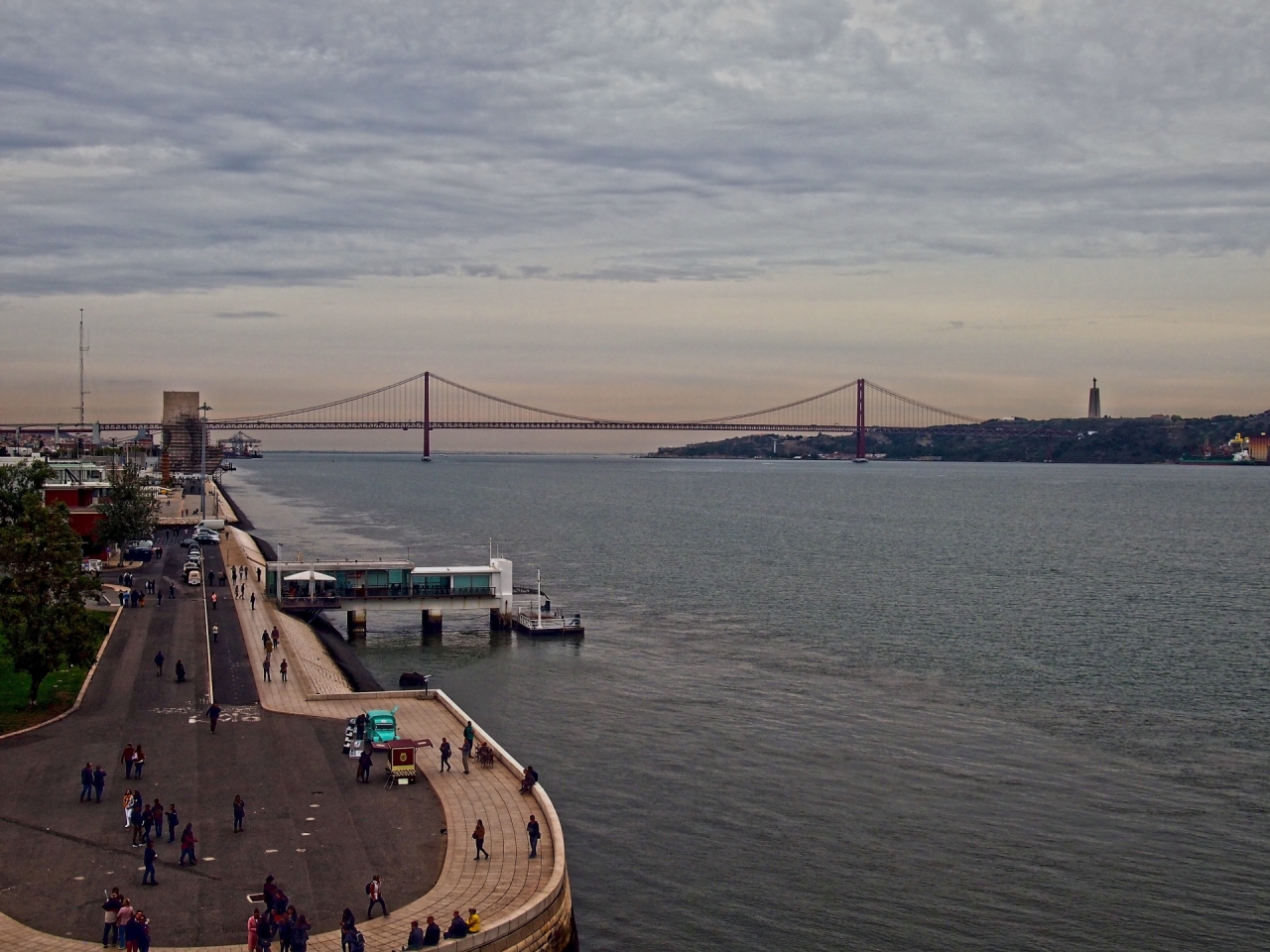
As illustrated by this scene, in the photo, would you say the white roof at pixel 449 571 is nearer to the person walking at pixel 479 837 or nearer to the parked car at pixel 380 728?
the parked car at pixel 380 728

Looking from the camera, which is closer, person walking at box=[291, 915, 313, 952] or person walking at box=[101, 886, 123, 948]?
person walking at box=[291, 915, 313, 952]

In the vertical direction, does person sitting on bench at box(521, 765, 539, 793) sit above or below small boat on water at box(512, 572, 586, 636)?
above

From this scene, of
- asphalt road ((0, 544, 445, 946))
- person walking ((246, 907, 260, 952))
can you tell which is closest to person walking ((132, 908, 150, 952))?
asphalt road ((0, 544, 445, 946))

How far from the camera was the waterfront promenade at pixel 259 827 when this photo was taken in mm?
17828

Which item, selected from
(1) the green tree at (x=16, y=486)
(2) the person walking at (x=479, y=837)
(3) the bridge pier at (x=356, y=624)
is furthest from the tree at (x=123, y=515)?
(2) the person walking at (x=479, y=837)

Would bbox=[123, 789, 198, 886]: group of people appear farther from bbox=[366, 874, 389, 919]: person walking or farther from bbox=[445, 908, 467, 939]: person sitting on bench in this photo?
bbox=[445, 908, 467, 939]: person sitting on bench

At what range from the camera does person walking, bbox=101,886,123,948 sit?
54.6ft

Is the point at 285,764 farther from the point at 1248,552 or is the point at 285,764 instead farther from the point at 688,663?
the point at 1248,552

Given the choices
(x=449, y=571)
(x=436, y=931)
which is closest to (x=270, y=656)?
(x=449, y=571)

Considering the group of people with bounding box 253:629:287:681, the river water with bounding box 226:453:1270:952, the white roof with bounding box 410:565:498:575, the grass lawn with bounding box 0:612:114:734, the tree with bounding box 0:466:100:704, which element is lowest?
the river water with bounding box 226:453:1270:952

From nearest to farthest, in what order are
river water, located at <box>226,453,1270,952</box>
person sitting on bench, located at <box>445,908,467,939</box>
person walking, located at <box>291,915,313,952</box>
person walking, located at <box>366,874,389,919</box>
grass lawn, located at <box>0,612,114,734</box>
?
person walking, located at <box>291,915,313,952</box> < person sitting on bench, located at <box>445,908,467,939</box> < person walking, located at <box>366,874,389,919</box> < river water, located at <box>226,453,1270,952</box> < grass lawn, located at <box>0,612,114,734</box>

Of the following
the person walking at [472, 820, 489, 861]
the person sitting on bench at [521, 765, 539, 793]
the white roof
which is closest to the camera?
the person walking at [472, 820, 489, 861]

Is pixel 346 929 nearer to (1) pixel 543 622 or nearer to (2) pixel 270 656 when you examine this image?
(2) pixel 270 656

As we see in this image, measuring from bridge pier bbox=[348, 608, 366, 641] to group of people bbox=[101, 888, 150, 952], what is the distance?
108 ft
